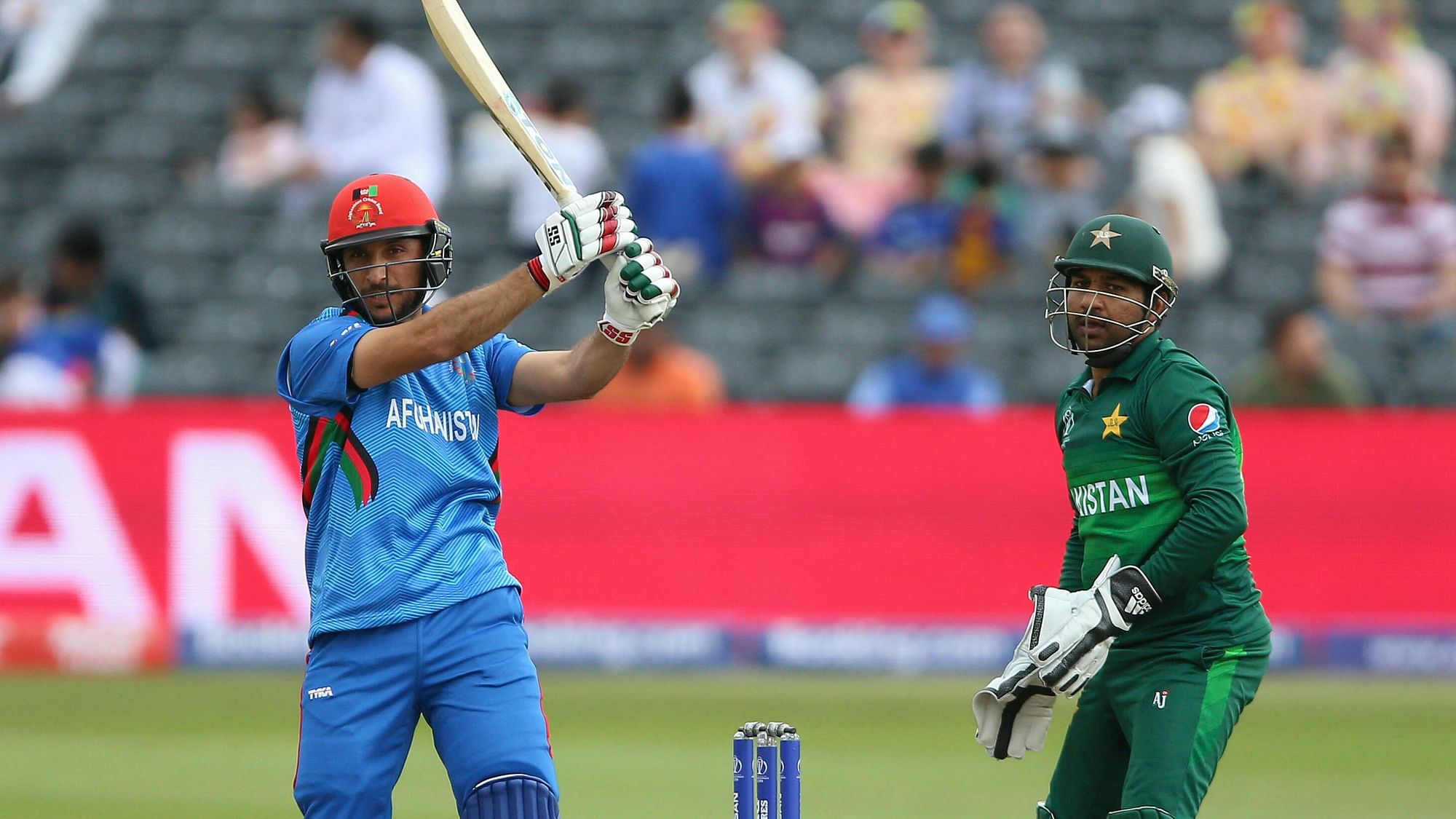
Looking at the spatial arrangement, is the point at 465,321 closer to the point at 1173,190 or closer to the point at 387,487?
the point at 387,487

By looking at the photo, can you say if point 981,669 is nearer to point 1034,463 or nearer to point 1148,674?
point 1034,463

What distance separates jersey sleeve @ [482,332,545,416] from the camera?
5.75 metres

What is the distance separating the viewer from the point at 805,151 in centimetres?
1502

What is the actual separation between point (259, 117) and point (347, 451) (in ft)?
37.6

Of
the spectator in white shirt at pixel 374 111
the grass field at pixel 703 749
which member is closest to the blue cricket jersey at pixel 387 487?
the grass field at pixel 703 749

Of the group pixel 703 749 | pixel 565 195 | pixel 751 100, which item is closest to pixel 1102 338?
pixel 565 195

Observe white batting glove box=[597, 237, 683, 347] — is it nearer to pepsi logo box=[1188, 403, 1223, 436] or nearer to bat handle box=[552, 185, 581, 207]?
bat handle box=[552, 185, 581, 207]

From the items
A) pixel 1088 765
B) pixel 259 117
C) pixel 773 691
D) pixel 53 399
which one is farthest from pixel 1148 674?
pixel 259 117

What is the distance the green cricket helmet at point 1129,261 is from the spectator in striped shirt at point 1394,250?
889cm

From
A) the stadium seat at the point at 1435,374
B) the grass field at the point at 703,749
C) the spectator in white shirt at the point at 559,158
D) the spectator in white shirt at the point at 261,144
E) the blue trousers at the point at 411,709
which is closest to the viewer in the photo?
the blue trousers at the point at 411,709

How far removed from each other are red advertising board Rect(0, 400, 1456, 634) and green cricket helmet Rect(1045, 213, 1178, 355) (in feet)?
22.9

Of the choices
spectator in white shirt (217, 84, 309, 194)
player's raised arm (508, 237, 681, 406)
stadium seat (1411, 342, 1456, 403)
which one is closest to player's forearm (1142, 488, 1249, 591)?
player's raised arm (508, 237, 681, 406)

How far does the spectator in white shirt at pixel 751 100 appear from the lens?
1508 cm

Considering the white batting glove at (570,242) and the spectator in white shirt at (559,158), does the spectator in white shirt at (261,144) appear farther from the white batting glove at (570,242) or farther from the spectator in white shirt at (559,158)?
the white batting glove at (570,242)
